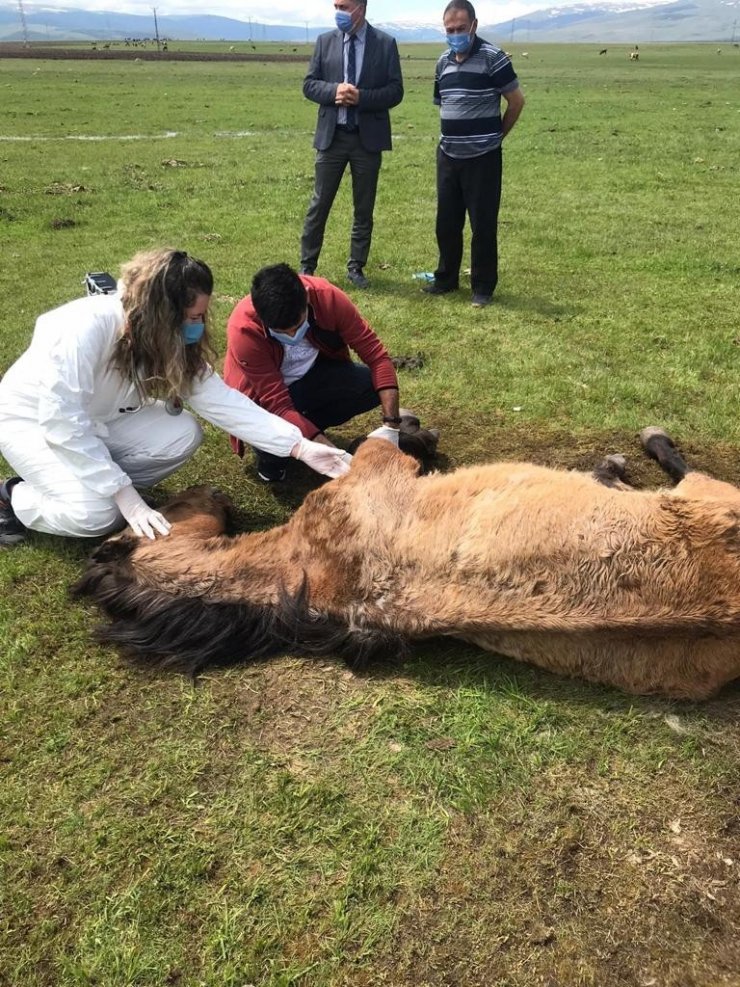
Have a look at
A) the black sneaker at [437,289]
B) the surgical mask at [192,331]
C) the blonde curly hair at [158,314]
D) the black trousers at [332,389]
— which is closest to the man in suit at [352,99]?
the black sneaker at [437,289]

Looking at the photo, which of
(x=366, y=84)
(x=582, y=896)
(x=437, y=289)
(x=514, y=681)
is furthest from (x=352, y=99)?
(x=582, y=896)

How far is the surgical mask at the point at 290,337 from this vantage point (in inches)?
172

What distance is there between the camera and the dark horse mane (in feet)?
11.0

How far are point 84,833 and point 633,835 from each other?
2062 millimetres

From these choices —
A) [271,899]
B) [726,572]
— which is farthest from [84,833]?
[726,572]

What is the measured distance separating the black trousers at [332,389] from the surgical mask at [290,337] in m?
0.38

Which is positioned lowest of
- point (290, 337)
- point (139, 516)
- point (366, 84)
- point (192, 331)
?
point (139, 516)

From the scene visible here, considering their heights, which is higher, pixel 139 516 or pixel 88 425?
pixel 88 425

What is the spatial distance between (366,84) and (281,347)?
453 centimetres

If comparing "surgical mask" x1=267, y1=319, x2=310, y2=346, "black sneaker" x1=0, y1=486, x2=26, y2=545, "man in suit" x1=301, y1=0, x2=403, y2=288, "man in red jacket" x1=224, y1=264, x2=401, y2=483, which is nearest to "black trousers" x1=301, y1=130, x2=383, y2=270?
"man in suit" x1=301, y1=0, x2=403, y2=288

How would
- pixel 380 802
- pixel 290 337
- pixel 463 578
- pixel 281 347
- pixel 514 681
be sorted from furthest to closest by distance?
pixel 281 347 < pixel 290 337 < pixel 514 681 < pixel 463 578 < pixel 380 802

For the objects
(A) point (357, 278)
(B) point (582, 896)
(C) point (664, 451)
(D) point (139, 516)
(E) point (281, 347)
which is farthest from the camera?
(A) point (357, 278)

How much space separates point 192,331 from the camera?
3.83 meters

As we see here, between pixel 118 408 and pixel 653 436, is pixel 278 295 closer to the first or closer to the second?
pixel 118 408
